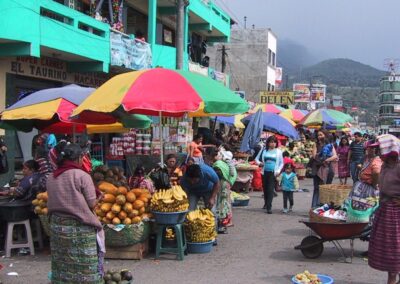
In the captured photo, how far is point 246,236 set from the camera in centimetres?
942

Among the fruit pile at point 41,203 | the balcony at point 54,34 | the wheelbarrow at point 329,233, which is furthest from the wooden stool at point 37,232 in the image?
the balcony at point 54,34

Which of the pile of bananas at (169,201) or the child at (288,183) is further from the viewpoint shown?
the child at (288,183)

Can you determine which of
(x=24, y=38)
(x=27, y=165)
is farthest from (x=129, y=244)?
(x=24, y=38)

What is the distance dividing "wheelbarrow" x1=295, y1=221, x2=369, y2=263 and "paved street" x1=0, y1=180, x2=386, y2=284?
6.3 inches

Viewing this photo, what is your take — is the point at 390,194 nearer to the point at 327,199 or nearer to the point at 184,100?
the point at 184,100

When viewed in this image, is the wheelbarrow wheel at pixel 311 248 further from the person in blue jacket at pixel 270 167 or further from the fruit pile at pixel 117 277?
the person in blue jacket at pixel 270 167

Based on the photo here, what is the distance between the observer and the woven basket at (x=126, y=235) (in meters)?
7.30

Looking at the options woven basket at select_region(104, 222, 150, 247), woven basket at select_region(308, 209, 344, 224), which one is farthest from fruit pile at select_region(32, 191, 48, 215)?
woven basket at select_region(308, 209, 344, 224)

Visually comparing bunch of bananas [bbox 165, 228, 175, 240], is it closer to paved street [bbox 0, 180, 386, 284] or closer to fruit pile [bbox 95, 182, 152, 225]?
paved street [bbox 0, 180, 386, 284]

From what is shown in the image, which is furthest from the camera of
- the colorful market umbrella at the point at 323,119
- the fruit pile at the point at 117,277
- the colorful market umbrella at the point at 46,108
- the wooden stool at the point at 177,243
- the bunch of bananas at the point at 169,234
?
the colorful market umbrella at the point at 323,119

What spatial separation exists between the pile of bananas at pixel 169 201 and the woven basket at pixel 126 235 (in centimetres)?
34

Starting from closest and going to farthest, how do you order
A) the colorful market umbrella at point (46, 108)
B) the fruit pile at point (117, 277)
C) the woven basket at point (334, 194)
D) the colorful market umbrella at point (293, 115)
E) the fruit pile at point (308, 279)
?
the fruit pile at point (117, 277)
the fruit pile at point (308, 279)
the colorful market umbrella at point (46, 108)
the woven basket at point (334, 194)
the colorful market umbrella at point (293, 115)

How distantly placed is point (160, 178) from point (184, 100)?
131 cm

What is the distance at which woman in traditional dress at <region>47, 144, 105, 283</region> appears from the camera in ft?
16.4
